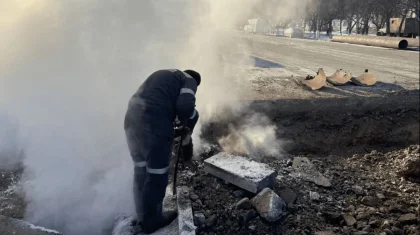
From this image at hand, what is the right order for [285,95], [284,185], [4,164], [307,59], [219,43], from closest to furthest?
[284,185], [4,164], [219,43], [285,95], [307,59]

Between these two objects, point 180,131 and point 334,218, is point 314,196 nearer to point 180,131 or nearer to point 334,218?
point 334,218

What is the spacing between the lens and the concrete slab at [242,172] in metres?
3.52

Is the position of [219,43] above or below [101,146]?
above

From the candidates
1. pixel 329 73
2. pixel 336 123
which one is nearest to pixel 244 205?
pixel 336 123

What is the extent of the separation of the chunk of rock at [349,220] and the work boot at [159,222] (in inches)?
68.8

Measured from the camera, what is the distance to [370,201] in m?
3.58

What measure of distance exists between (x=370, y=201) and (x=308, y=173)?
0.81m

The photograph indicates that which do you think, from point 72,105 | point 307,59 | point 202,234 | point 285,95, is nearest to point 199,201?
point 202,234

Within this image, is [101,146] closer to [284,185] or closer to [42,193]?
[42,193]

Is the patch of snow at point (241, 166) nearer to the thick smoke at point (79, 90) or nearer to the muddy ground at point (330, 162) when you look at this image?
the muddy ground at point (330, 162)

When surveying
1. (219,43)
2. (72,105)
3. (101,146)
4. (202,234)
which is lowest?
(202,234)

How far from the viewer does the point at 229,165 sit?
3840mm

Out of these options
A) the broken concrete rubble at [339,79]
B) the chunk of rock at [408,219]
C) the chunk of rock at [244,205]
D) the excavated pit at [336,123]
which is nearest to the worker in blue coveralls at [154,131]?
the chunk of rock at [244,205]

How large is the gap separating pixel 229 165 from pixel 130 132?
1.30m
